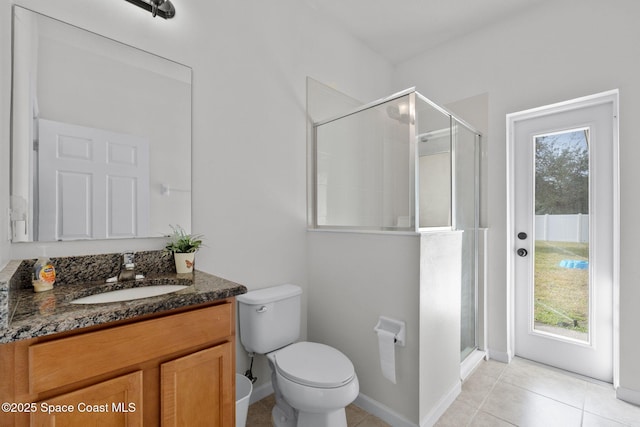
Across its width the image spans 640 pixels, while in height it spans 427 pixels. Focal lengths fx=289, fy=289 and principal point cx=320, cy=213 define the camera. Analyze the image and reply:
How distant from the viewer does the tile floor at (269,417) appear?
1.72 metres

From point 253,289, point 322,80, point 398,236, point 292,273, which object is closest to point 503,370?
point 398,236

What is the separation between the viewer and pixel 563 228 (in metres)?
2.29

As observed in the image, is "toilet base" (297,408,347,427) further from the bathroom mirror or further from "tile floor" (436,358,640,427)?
the bathroom mirror

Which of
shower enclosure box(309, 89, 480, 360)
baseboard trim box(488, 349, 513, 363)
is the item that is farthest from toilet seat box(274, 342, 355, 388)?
baseboard trim box(488, 349, 513, 363)

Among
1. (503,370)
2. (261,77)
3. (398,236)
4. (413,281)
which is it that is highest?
(261,77)

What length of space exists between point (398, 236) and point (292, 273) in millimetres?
861

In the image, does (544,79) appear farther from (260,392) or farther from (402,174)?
(260,392)

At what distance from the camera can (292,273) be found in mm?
2154

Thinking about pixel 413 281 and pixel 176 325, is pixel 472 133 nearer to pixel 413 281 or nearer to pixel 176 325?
pixel 413 281

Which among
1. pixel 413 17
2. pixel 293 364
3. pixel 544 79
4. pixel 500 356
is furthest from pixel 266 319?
pixel 544 79

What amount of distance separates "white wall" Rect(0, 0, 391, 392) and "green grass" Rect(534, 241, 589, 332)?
6.46ft

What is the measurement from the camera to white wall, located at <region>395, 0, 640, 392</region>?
1899mm

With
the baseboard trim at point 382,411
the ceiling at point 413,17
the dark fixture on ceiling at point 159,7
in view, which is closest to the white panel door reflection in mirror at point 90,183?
the dark fixture on ceiling at point 159,7

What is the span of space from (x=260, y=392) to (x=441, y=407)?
3.82ft
